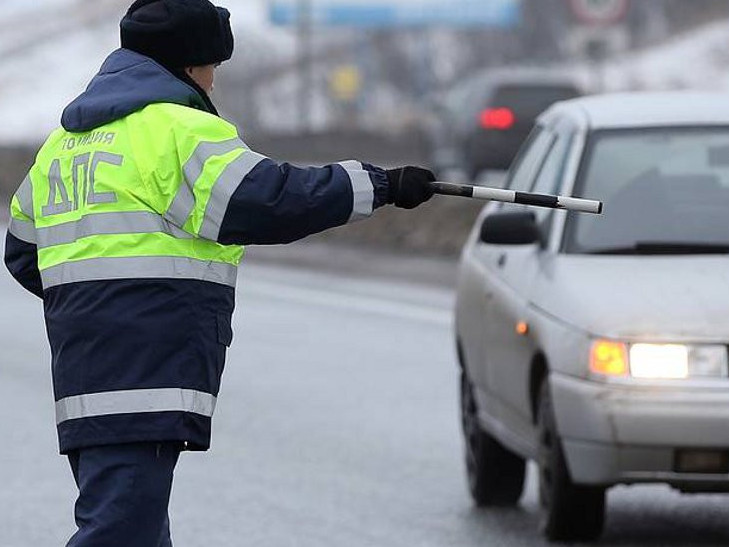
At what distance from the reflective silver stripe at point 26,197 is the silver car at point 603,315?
2.71 m

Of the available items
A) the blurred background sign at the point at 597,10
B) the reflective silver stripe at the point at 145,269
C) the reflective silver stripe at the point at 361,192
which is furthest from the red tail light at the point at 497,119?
the reflective silver stripe at the point at 145,269

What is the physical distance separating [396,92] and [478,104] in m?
52.1

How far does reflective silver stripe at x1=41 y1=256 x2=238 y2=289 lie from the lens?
5.46 metres

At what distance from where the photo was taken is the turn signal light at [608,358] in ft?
26.7

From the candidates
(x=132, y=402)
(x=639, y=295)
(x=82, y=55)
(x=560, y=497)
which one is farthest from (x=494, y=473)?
(x=82, y=55)

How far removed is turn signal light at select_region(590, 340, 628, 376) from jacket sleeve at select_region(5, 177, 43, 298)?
101 inches

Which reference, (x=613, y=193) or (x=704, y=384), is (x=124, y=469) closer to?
(x=704, y=384)

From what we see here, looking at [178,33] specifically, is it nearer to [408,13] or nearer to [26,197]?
[26,197]

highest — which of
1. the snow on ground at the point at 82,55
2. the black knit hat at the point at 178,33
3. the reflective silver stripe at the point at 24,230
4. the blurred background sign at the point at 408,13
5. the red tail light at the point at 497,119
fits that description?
the black knit hat at the point at 178,33

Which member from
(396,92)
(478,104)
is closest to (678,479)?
(478,104)

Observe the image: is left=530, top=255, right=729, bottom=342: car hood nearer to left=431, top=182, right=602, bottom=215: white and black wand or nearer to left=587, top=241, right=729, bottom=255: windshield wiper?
left=587, top=241, right=729, bottom=255: windshield wiper

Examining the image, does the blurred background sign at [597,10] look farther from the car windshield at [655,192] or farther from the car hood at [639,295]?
the car hood at [639,295]

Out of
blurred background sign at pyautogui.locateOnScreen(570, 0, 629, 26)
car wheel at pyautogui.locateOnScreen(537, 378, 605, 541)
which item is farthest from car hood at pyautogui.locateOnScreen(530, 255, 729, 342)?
blurred background sign at pyautogui.locateOnScreen(570, 0, 629, 26)

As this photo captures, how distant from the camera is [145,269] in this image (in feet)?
17.9
